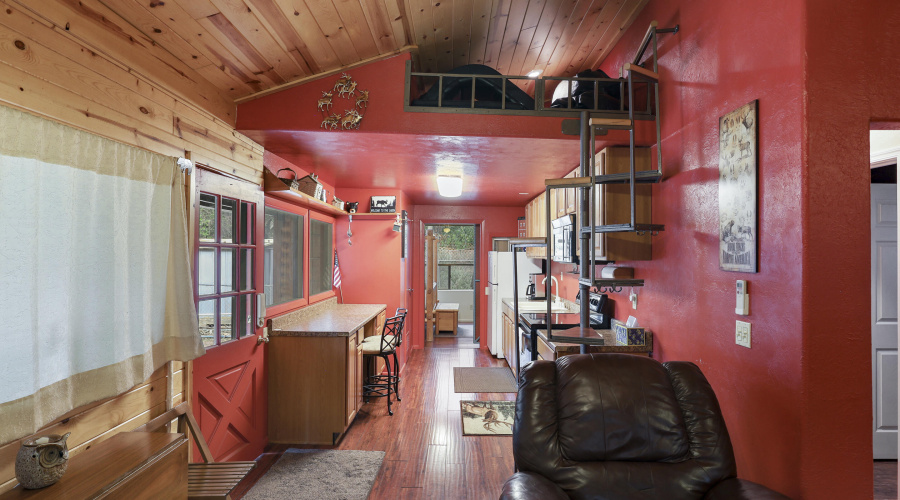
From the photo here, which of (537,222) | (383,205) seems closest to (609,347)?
(537,222)

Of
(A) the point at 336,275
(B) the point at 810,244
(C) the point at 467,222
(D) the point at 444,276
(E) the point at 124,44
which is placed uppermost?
(E) the point at 124,44

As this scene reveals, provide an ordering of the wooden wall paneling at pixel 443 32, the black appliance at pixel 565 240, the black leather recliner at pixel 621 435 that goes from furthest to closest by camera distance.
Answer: the black appliance at pixel 565 240 < the wooden wall paneling at pixel 443 32 < the black leather recliner at pixel 621 435

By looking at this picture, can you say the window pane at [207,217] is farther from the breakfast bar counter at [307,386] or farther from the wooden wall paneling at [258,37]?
the breakfast bar counter at [307,386]

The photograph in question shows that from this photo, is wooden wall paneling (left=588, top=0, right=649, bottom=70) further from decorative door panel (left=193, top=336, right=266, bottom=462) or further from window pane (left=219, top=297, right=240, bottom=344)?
decorative door panel (left=193, top=336, right=266, bottom=462)

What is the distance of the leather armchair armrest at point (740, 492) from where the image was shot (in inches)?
57.6

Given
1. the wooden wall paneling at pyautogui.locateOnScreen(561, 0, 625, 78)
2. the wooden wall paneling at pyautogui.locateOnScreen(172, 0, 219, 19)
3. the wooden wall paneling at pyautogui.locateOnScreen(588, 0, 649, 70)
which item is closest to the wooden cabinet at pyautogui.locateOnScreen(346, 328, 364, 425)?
the wooden wall paneling at pyautogui.locateOnScreen(172, 0, 219, 19)

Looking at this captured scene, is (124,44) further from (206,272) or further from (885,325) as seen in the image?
(885,325)

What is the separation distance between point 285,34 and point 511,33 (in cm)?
156

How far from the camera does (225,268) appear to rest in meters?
2.74

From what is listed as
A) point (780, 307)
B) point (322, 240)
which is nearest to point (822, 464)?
point (780, 307)

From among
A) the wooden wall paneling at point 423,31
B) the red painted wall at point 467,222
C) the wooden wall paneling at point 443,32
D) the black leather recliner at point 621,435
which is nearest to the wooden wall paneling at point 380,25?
the wooden wall paneling at point 423,31

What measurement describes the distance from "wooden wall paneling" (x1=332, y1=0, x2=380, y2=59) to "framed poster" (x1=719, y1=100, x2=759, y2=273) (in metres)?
1.88

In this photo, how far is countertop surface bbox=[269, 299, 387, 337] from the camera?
3432 millimetres

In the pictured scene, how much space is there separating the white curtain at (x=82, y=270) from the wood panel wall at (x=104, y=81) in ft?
0.30
